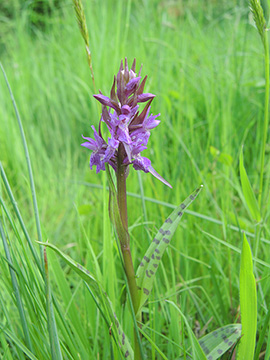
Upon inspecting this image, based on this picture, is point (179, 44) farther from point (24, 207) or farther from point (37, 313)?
point (37, 313)

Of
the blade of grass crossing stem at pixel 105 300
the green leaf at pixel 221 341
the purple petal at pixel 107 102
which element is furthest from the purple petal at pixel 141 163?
the green leaf at pixel 221 341

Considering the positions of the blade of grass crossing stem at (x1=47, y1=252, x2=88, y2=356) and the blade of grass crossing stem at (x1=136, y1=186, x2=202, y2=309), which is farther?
the blade of grass crossing stem at (x1=47, y1=252, x2=88, y2=356)

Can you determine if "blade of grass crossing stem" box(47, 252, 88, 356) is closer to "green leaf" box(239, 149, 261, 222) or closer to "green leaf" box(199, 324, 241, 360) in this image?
"green leaf" box(199, 324, 241, 360)

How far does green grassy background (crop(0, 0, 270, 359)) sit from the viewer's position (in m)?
1.01

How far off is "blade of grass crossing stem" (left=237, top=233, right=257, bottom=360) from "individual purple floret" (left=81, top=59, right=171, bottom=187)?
22 centimetres

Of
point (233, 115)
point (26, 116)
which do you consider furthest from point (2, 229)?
point (26, 116)

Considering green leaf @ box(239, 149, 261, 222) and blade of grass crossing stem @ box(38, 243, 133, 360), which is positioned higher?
green leaf @ box(239, 149, 261, 222)

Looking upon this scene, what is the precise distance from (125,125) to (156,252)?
0.85ft

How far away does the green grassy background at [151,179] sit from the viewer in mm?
1012

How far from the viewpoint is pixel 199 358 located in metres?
0.74

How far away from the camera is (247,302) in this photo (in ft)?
2.45

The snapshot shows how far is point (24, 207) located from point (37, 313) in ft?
3.88

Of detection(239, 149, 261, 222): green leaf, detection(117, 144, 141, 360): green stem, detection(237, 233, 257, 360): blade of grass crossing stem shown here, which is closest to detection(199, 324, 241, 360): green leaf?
detection(237, 233, 257, 360): blade of grass crossing stem

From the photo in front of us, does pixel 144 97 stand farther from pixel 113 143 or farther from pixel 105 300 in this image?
pixel 105 300
